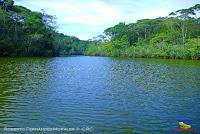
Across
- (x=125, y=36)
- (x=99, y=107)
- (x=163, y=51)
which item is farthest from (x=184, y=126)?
(x=125, y=36)

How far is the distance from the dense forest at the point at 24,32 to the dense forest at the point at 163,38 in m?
27.2

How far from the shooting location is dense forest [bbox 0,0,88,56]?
70188mm

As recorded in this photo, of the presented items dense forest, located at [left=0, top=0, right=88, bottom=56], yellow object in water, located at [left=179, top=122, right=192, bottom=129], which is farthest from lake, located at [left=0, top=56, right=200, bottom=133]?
dense forest, located at [left=0, top=0, right=88, bottom=56]

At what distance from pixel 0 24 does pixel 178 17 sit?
48546mm

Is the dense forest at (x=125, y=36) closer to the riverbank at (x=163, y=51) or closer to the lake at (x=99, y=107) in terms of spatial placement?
the riverbank at (x=163, y=51)

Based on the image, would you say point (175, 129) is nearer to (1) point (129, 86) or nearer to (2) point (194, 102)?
(2) point (194, 102)

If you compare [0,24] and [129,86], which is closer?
A: [129,86]

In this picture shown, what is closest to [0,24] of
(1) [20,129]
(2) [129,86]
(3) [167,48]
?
(3) [167,48]

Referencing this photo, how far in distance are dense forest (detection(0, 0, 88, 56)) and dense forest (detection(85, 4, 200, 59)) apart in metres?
27.2

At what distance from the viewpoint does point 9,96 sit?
18234 millimetres

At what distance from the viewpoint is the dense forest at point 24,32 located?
230 feet

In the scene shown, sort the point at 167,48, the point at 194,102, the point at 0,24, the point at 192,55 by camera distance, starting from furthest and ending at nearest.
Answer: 1. the point at 167,48
2. the point at 192,55
3. the point at 0,24
4. the point at 194,102

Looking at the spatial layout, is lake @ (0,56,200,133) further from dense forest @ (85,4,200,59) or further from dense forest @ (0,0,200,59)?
dense forest @ (85,4,200,59)

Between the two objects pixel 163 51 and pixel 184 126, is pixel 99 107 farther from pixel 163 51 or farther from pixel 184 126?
pixel 163 51
